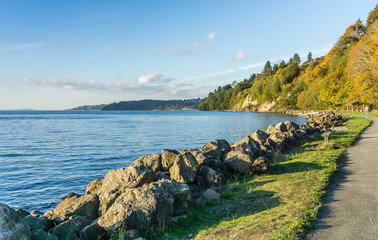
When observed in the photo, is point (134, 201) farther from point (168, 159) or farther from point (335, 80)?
point (335, 80)

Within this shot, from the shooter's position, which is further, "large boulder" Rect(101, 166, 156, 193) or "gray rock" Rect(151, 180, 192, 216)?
"large boulder" Rect(101, 166, 156, 193)

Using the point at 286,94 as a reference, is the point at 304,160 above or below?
below

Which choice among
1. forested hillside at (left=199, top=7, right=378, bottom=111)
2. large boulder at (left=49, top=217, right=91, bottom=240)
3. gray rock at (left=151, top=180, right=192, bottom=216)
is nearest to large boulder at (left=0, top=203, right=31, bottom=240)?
large boulder at (left=49, top=217, right=91, bottom=240)

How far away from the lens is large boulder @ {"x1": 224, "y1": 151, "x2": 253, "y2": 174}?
565 inches

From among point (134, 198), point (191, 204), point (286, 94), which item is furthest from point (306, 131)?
point (286, 94)

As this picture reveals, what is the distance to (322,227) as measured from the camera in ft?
22.8

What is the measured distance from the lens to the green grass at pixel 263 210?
7023 millimetres

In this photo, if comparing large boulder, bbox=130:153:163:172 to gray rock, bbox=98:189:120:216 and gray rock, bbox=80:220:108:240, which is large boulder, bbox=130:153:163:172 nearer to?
gray rock, bbox=98:189:120:216

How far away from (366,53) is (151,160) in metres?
41.9

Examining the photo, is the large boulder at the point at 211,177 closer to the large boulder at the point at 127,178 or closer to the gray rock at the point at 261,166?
the gray rock at the point at 261,166

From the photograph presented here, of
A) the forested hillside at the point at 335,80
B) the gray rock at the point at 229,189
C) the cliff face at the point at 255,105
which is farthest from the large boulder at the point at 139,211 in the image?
the cliff face at the point at 255,105

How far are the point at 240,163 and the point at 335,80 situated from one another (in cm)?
6877

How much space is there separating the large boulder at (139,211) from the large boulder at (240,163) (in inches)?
257

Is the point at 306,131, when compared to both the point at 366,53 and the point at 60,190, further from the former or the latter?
the point at 60,190
